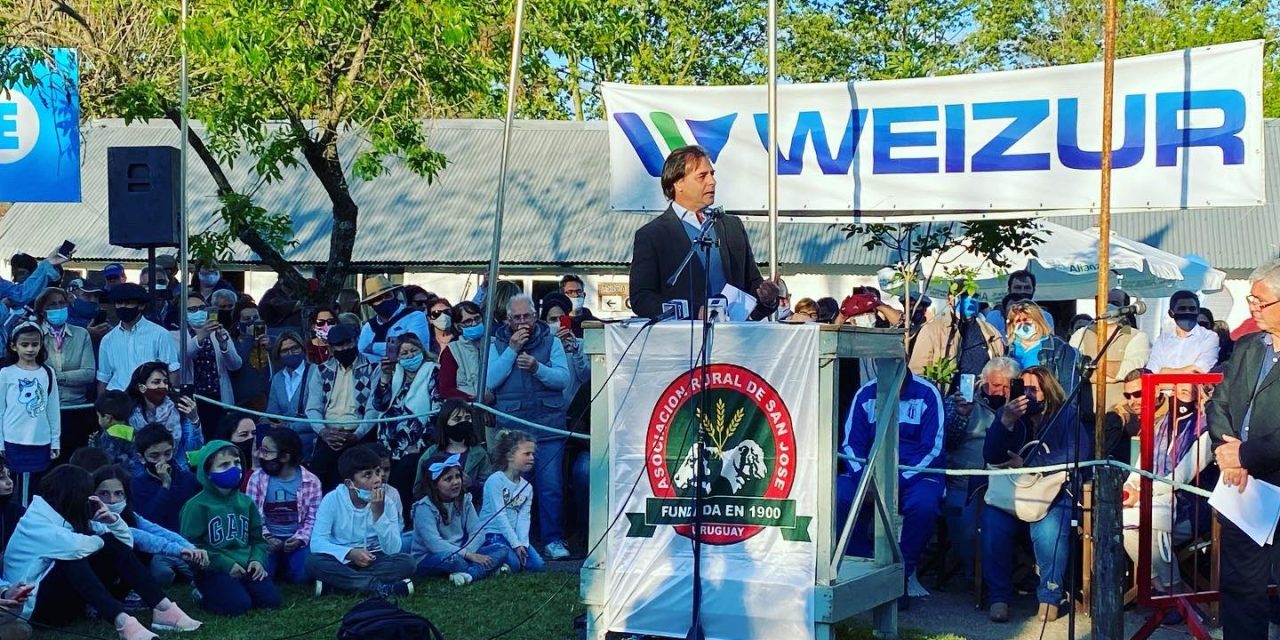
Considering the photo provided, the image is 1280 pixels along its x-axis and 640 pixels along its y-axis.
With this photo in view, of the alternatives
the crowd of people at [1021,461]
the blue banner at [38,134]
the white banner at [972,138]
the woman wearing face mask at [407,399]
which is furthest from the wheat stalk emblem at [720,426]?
the blue banner at [38,134]

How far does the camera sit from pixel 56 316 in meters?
10.3

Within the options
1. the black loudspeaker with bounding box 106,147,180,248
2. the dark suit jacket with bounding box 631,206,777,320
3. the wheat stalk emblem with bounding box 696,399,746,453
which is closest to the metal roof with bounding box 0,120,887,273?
the black loudspeaker with bounding box 106,147,180,248

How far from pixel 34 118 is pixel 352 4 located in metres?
2.56

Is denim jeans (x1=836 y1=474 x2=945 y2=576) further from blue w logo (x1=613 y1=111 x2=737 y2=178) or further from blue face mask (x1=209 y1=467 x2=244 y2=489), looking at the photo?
blue face mask (x1=209 y1=467 x2=244 y2=489)

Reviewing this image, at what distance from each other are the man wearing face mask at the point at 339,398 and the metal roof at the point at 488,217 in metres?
16.0

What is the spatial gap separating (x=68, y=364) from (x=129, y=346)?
17.9 inches

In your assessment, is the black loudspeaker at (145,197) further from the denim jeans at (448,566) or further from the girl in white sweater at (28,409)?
the denim jeans at (448,566)

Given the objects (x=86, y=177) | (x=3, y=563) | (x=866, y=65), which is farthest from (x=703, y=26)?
(x=3, y=563)

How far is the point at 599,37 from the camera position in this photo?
13.2 metres

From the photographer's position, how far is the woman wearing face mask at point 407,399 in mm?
9867

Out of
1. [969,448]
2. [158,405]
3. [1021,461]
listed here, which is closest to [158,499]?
[158,405]

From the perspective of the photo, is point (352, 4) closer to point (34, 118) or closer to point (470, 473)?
point (34, 118)

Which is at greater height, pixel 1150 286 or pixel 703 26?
pixel 703 26

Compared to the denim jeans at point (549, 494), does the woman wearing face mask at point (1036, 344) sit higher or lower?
higher
